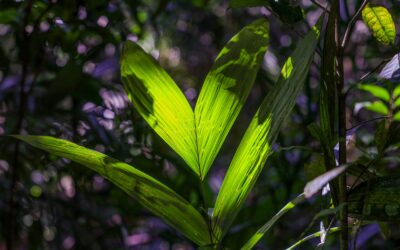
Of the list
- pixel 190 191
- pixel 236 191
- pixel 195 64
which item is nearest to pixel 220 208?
pixel 236 191

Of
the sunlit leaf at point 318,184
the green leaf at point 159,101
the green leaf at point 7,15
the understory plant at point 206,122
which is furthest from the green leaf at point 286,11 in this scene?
the green leaf at point 7,15

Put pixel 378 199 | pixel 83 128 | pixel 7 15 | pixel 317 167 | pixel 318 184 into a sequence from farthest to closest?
pixel 83 128 → pixel 7 15 → pixel 317 167 → pixel 378 199 → pixel 318 184

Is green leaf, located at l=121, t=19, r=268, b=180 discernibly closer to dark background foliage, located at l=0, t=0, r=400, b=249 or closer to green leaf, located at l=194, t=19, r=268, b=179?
green leaf, located at l=194, t=19, r=268, b=179

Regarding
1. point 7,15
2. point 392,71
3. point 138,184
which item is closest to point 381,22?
point 392,71

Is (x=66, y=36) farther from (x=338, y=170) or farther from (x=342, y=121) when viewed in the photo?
(x=338, y=170)

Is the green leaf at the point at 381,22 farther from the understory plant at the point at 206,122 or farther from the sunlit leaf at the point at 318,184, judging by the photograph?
the sunlit leaf at the point at 318,184

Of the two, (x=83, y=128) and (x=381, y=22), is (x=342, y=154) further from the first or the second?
(x=83, y=128)
